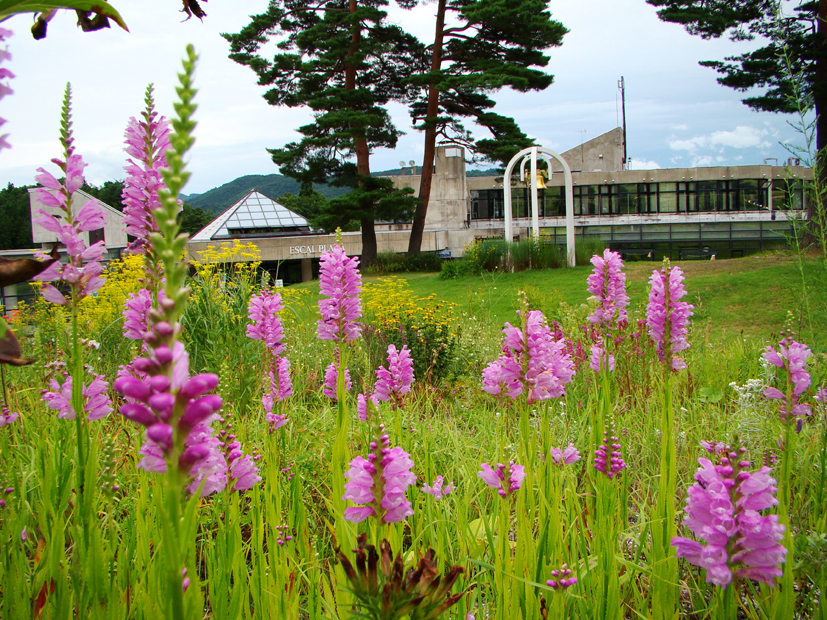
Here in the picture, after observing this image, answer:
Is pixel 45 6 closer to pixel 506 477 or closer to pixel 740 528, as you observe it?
pixel 506 477

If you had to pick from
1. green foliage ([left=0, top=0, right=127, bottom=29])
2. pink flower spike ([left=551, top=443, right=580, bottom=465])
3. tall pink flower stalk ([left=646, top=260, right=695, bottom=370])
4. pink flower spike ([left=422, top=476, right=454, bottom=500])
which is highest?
green foliage ([left=0, top=0, right=127, bottom=29])

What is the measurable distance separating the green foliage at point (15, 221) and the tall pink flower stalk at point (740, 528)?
4549 cm

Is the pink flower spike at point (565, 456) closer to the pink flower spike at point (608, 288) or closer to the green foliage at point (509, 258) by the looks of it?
the pink flower spike at point (608, 288)

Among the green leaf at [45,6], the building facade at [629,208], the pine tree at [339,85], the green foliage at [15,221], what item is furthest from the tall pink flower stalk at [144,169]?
the green foliage at [15,221]

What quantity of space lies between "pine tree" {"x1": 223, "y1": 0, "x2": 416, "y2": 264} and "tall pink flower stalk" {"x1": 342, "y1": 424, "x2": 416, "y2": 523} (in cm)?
1874

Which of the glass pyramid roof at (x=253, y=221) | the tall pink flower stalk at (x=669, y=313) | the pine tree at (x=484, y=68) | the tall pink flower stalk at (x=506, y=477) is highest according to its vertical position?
the pine tree at (x=484, y=68)

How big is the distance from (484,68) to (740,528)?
19.9 meters

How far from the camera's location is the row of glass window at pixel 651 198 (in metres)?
32.8

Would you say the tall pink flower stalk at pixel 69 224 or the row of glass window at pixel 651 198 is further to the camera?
the row of glass window at pixel 651 198

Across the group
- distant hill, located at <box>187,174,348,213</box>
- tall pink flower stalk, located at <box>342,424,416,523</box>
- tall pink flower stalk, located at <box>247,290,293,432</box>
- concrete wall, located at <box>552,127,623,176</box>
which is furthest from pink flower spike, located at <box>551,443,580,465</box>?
distant hill, located at <box>187,174,348,213</box>

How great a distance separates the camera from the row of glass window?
32.8 m

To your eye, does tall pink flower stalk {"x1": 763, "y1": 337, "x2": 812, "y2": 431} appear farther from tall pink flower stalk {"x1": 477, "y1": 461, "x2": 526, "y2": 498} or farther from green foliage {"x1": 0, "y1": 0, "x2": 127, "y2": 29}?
green foliage {"x1": 0, "y1": 0, "x2": 127, "y2": 29}

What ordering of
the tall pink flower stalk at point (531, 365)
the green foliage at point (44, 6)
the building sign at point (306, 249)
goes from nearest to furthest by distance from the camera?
the green foliage at point (44, 6) → the tall pink flower stalk at point (531, 365) → the building sign at point (306, 249)

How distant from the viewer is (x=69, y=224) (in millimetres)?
1438
